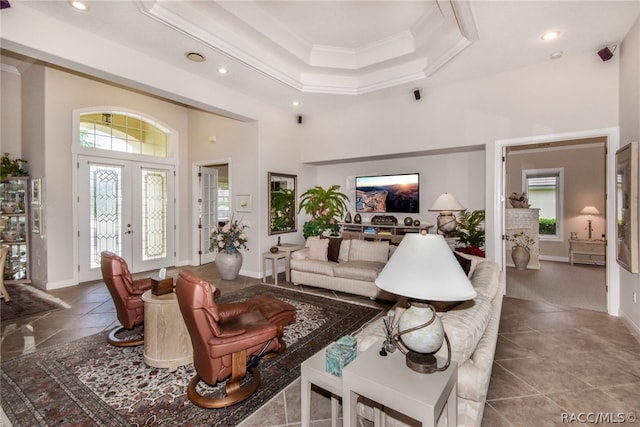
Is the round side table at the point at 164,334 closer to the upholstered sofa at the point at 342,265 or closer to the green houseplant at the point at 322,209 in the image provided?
the upholstered sofa at the point at 342,265

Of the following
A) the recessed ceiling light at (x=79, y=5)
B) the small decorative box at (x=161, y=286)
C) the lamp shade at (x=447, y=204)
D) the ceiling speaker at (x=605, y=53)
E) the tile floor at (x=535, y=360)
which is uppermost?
the recessed ceiling light at (x=79, y=5)

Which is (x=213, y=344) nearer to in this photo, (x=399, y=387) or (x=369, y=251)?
(x=399, y=387)

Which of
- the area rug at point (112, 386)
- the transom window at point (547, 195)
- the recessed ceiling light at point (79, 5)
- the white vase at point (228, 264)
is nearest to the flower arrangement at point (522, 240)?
the transom window at point (547, 195)

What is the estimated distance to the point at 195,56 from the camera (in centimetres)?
397

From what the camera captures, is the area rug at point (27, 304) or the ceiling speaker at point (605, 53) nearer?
the ceiling speaker at point (605, 53)

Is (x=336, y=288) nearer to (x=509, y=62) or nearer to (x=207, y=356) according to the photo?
(x=207, y=356)

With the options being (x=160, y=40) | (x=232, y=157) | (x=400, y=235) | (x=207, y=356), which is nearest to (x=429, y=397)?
(x=207, y=356)

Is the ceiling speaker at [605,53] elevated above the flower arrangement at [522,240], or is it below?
above

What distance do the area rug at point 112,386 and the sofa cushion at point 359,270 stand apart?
1312 mm

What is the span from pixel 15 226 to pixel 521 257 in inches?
397

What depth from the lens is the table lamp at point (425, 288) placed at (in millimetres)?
1432

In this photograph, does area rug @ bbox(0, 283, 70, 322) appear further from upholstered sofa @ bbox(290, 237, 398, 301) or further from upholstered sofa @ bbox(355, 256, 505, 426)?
upholstered sofa @ bbox(355, 256, 505, 426)

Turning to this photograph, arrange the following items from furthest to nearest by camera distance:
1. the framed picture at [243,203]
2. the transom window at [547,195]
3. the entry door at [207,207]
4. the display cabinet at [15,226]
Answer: the transom window at [547,195]
the entry door at [207,207]
the framed picture at [243,203]
the display cabinet at [15,226]

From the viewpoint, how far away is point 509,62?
4145 millimetres
